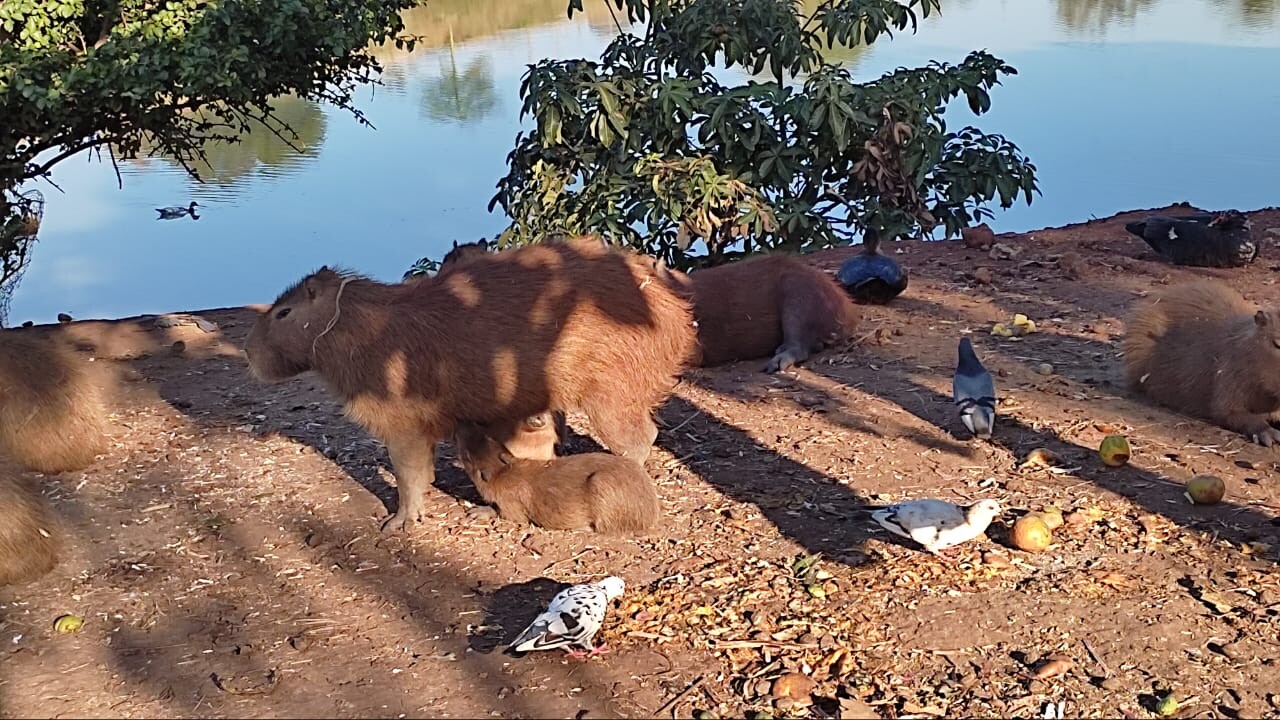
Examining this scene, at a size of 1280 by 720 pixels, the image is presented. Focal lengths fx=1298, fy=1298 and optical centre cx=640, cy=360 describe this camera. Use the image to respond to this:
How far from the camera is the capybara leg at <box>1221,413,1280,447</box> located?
4.69 meters

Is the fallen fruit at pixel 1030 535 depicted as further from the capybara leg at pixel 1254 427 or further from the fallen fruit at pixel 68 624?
the fallen fruit at pixel 68 624

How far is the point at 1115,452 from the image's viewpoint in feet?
14.7

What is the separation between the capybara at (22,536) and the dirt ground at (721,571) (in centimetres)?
5

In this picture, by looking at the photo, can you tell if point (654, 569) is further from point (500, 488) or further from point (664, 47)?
point (664, 47)

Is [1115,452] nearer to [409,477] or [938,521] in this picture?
[938,521]

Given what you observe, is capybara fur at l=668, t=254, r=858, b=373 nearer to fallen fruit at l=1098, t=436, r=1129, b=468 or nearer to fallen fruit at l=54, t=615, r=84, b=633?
fallen fruit at l=1098, t=436, r=1129, b=468

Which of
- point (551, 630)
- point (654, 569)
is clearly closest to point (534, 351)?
point (654, 569)

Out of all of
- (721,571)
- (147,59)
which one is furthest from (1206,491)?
(147,59)

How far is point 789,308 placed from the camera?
5.83 m

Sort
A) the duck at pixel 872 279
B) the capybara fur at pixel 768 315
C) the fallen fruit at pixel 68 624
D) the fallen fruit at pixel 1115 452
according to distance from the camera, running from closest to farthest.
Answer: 1. the fallen fruit at pixel 68 624
2. the fallen fruit at pixel 1115 452
3. the capybara fur at pixel 768 315
4. the duck at pixel 872 279

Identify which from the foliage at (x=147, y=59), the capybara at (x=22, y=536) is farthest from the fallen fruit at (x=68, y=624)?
the foliage at (x=147, y=59)

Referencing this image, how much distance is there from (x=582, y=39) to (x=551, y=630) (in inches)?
709

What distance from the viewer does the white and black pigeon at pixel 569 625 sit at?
3.39 meters

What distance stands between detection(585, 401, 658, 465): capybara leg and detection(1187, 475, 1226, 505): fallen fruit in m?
1.81
